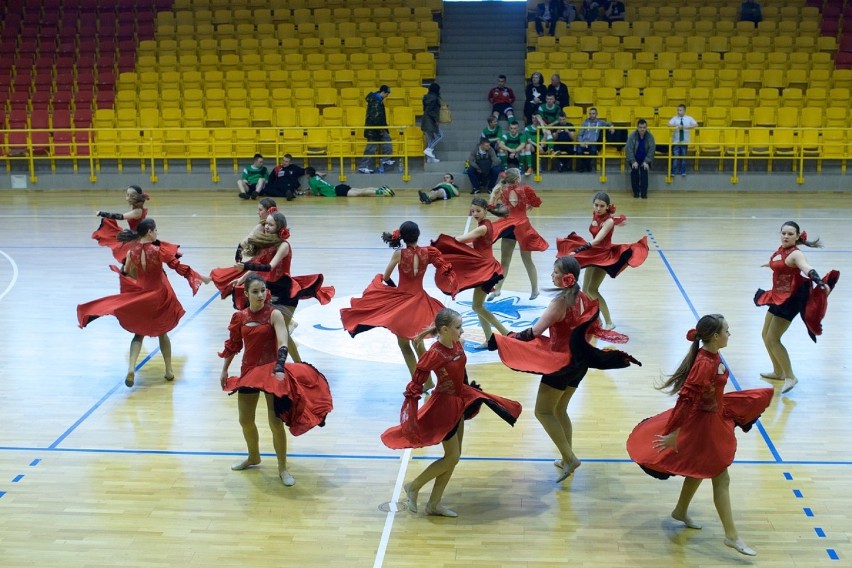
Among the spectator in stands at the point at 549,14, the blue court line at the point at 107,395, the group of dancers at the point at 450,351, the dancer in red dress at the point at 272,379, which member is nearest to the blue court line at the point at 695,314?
the group of dancers at the point at 450,351

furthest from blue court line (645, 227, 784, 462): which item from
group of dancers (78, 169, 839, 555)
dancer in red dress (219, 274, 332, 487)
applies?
dancer in red dress (219, 274, 332, 487)

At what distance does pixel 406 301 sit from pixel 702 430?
331cm

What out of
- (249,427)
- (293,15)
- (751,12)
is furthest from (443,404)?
(293,15)

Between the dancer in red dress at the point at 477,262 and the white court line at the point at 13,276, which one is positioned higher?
the dancer in red dress at the point at 477,262

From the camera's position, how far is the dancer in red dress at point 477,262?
31.1ft

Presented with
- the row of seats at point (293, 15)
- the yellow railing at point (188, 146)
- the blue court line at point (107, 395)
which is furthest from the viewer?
the row of seats at point (293, 15)

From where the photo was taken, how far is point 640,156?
20.1m

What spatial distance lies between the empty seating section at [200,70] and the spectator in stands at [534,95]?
2628 millimetres

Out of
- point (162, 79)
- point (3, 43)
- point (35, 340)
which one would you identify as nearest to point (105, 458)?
point (35, 340)

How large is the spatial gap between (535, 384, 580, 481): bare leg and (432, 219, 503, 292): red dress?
8.82 feet

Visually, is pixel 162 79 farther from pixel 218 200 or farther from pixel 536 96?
pixel 536 96

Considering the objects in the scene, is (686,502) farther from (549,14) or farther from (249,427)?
(549,14)

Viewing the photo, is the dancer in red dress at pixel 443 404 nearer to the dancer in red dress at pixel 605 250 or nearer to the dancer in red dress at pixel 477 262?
the dancer in red dress at pixel 477 262

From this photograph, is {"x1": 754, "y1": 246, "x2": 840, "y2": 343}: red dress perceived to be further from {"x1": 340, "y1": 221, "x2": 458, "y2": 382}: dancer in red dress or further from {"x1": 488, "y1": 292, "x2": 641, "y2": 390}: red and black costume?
{"x1": 340, "y1": 221, "x2": 458, "y2": 382}: dancer in red dress
